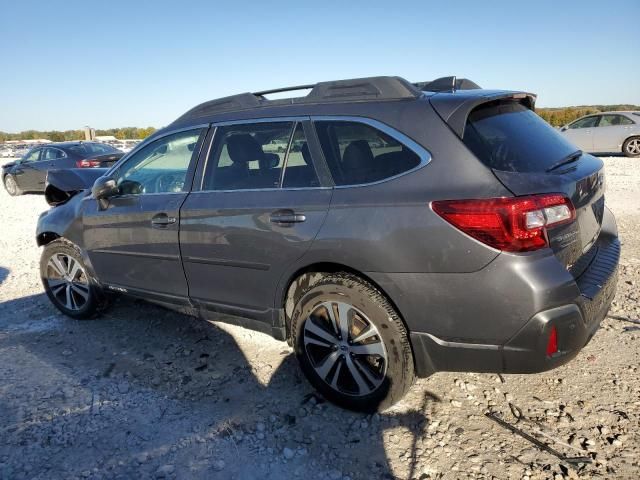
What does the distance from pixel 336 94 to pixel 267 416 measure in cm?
200

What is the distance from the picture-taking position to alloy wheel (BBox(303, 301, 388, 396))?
8.62 feet

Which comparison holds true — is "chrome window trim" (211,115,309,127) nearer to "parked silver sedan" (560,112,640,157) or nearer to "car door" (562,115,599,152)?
"parked silver sedan" (560,112,640,157)

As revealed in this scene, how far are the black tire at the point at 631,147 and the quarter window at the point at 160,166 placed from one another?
15648mm

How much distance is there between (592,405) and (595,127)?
15.3 metres

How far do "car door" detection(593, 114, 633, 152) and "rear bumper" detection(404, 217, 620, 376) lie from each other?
1485 centimetres

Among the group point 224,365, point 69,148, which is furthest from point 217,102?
point 69,148

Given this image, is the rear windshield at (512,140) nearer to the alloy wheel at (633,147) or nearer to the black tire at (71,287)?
the black tire at (71,287)

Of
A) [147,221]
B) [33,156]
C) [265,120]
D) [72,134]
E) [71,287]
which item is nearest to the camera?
[265,120]

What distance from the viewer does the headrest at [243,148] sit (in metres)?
3.14

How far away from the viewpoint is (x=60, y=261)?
14.4 ft

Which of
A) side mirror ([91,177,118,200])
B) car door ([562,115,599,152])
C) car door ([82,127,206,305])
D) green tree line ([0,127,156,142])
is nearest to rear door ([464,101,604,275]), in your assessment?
car door ([82,127,206,305])

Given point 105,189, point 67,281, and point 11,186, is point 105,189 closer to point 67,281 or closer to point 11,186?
point 67,281

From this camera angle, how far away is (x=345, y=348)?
273 cm

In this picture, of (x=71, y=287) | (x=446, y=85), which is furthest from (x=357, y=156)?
(x=71, y=287)
